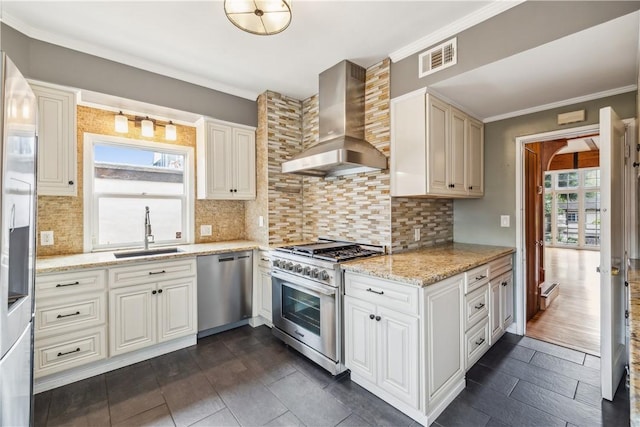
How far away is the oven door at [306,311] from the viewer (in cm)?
228

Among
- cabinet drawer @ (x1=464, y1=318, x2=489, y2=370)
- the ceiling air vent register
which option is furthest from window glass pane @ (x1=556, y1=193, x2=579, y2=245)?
the ceiling air vent register

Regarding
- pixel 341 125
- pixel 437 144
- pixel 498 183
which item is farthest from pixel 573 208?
pixel 341 125

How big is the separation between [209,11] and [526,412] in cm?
354

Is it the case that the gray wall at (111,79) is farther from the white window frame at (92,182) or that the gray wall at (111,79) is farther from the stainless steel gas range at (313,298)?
the stainless steel gas range at (313,298)

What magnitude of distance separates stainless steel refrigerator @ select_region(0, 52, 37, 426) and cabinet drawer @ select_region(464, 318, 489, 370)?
2.63 metres

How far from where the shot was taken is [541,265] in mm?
3803

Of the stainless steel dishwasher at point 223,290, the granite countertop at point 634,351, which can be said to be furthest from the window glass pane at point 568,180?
the stainless steel dishwasher at point 223,290

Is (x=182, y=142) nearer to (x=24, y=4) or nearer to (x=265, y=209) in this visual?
(x=265, y=209)

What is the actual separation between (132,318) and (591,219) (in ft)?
38.4

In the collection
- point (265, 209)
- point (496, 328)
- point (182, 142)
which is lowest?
point (496, 328)

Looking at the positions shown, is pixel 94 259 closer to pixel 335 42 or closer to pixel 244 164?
pixel 244 164

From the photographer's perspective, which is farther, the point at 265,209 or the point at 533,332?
the point at 265,209

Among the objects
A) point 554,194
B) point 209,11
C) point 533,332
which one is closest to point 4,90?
point 209,11

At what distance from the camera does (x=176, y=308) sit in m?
2.73
